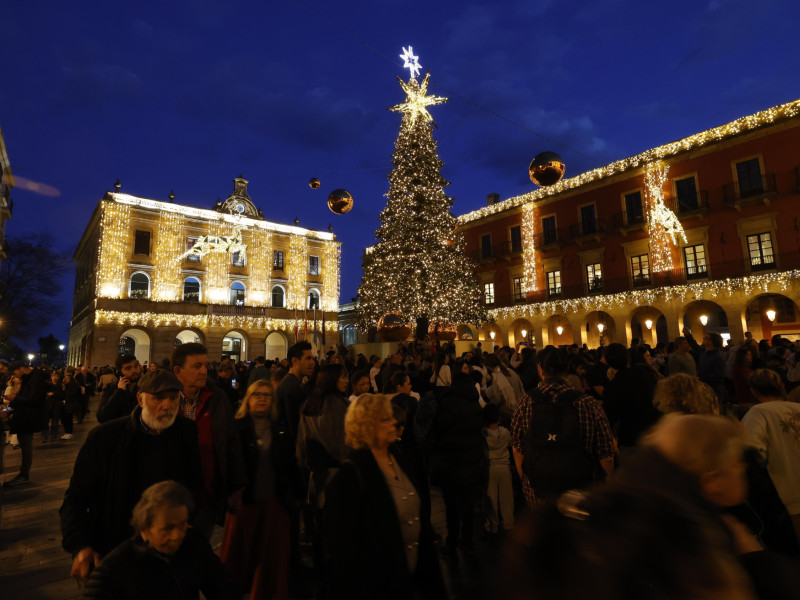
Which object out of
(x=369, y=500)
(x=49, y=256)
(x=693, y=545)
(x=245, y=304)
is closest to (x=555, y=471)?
(x=369, y=500)

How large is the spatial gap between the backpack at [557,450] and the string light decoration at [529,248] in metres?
24.3

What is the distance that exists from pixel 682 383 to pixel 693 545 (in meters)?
2.42

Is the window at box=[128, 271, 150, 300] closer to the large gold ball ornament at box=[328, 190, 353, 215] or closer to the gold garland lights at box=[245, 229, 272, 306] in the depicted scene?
the gold garland lights at box=[245, 229, 272, 306]

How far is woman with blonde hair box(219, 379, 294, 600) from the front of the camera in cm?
313

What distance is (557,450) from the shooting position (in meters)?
3.01

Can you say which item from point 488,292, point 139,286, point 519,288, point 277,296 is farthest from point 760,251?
point 139,286

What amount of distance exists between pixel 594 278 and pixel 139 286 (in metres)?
27.4

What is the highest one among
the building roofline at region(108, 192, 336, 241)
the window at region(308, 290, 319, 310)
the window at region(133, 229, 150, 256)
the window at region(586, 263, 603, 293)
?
the building roofline at region(108, 192, 336, 241)

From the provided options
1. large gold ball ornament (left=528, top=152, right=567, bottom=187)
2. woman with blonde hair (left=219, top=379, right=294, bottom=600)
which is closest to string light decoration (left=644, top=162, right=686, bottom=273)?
large gold ball ornament (left=528, top=152, right=567, bottom=187)

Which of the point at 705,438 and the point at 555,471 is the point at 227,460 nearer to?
the point at 555,471

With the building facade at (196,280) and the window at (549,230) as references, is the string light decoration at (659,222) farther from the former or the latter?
the building facade at (196,280)

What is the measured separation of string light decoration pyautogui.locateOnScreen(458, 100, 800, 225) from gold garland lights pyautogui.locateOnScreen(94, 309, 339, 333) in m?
16.1

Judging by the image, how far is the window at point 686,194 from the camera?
20703 mm

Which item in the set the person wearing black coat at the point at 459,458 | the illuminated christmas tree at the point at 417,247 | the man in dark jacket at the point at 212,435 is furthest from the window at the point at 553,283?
the man in dark jacket at the point at 212,435
